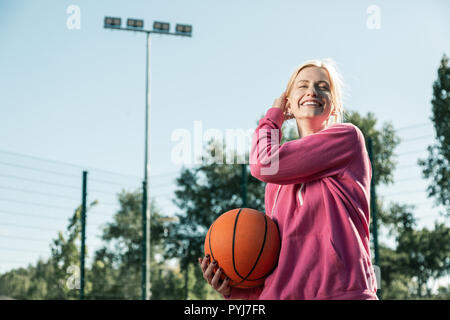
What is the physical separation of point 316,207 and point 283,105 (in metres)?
0.54

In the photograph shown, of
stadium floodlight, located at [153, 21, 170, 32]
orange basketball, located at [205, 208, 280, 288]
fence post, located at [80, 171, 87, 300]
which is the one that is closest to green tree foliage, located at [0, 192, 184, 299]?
fence post, located at [80, 171, 87, 300]

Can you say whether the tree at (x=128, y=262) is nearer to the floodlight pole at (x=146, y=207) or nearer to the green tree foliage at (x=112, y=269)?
the green tree foliage at (x=112, y=269)

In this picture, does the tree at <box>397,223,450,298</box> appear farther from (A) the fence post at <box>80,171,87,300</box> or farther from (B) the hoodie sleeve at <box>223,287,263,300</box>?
(B) the hoodie sleeve at <box>223,287,263,300</box>

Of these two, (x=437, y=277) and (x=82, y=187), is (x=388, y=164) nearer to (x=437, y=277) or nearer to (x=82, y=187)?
(x=437, y=277)

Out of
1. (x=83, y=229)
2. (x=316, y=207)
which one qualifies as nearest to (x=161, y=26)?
(x=83, y=229)

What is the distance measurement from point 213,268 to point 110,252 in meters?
29.2

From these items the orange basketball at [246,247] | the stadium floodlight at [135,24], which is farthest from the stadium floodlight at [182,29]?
the orange basketball at [246,247]

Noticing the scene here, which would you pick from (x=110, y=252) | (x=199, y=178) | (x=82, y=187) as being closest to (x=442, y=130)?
(x=199, y=178)

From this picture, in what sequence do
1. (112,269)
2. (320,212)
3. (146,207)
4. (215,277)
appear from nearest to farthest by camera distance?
(320,212) → (215,277) → (146,207) → (112,269)

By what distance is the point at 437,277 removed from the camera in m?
26.1

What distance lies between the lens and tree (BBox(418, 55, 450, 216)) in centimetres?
2255

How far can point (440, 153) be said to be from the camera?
2275 cm

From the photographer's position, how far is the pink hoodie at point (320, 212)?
1.84 m

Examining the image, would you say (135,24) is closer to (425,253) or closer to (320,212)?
(320,212)
